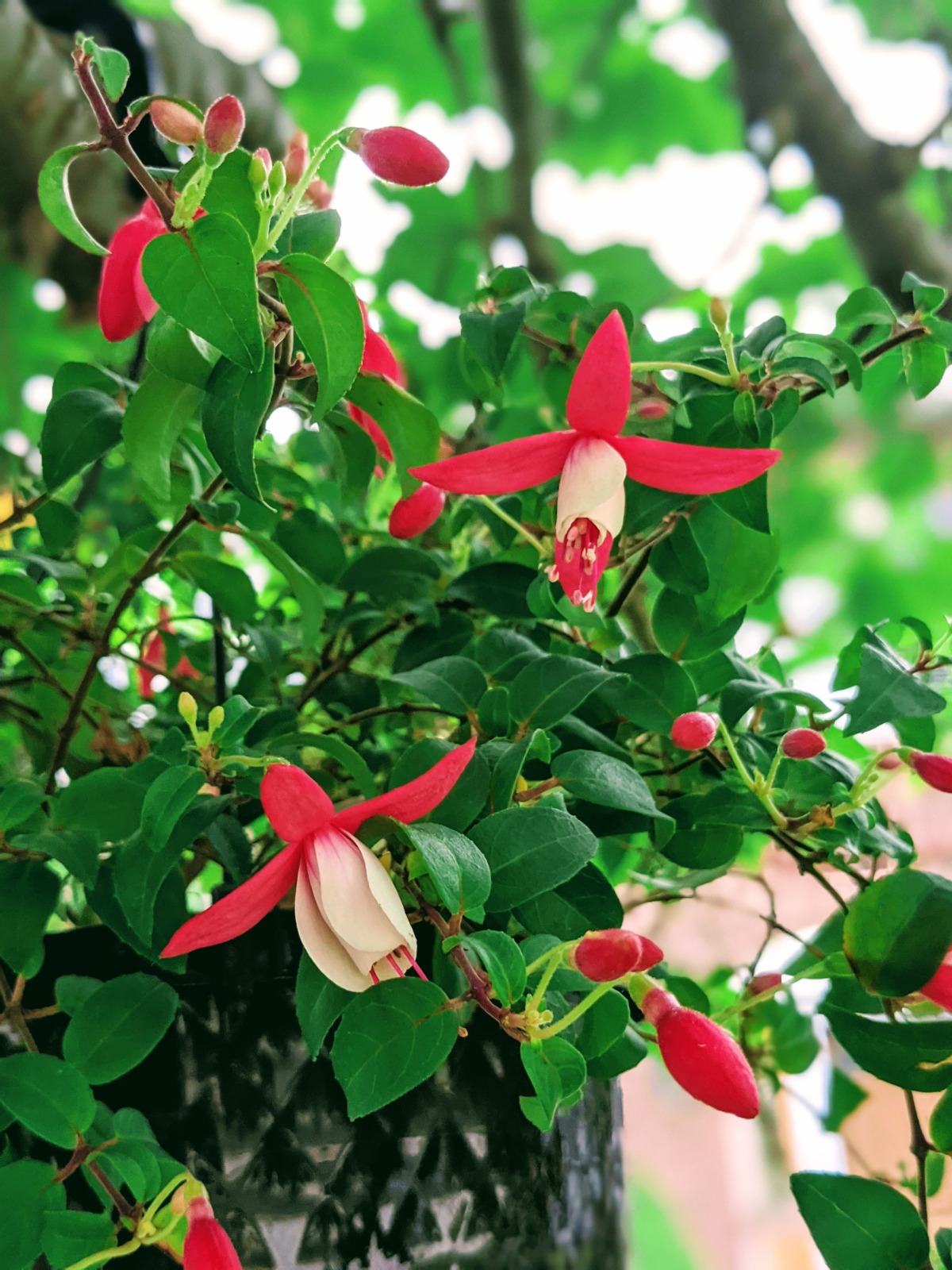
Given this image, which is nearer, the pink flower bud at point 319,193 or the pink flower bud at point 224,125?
the pink flower bud at point 224,125

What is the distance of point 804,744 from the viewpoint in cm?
32

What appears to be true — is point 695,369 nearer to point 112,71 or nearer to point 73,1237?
point 112,71

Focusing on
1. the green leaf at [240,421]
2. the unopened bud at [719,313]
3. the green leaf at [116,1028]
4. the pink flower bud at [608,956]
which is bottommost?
the green leaf at [116,1028]

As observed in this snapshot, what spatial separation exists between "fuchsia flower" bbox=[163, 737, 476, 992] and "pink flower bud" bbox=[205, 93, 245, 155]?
0.16m

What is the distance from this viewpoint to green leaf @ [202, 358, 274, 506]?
28cm

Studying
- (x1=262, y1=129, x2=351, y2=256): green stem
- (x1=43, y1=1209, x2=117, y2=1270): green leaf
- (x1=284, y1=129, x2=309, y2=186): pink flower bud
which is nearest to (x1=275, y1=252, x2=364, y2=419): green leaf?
(x1=262, y1=129, x2=351, y2=256): green stem

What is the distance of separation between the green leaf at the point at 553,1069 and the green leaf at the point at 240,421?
15 cm

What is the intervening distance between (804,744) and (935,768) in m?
0.05

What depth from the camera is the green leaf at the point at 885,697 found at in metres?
0.34

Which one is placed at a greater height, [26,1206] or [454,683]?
[454,683]

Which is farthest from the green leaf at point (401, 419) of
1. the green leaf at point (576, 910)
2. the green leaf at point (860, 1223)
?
the green leaf at point (860, 1223)

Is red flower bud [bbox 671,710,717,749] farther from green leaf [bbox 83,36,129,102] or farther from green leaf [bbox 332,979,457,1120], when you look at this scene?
green leaf [bbox 83,36,129,102]

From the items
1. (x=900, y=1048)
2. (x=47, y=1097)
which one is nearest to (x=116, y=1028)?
(x=47, y=1097)

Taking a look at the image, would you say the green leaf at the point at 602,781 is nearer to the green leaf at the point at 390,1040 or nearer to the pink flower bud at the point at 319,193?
the green leaf at the point at 390,1040
